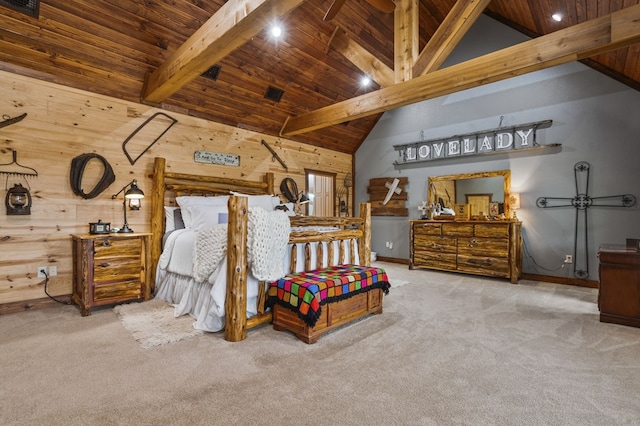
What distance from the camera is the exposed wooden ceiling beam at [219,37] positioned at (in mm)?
2166

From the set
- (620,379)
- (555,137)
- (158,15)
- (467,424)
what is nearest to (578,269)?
(555,137)

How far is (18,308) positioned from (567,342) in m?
4.86

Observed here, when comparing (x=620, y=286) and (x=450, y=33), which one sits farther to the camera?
(x=450, y=33)

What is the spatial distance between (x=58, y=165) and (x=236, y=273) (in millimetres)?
2536

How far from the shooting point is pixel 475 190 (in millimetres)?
5355

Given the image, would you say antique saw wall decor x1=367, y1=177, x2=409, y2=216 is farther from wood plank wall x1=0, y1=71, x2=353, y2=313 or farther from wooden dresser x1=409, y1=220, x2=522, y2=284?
wood plank wall x1=0, y1=71, x2=353, y2=313

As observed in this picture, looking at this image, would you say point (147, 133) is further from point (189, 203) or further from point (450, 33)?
point (450, 33)

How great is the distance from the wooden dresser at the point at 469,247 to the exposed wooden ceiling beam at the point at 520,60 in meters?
2.25

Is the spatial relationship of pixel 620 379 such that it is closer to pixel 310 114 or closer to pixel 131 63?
pixel 310 114

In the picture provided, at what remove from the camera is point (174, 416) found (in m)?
1.48

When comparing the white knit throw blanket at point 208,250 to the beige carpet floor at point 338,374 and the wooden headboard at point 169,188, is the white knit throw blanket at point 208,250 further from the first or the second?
the wooden headboard at point 169,188

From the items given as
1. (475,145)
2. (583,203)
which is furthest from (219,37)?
(583,203)

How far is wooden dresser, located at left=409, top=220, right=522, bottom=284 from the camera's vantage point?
14.9 feet

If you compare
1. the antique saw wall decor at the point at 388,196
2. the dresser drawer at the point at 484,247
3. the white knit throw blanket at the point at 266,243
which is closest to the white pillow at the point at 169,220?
the white knit throw blanket at the point at 266,243
